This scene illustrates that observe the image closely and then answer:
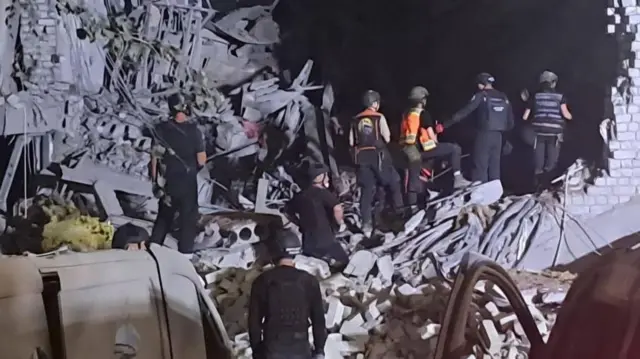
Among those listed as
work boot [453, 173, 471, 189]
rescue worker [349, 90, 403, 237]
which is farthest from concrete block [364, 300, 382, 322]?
work boot [453, 173, 471, 189]

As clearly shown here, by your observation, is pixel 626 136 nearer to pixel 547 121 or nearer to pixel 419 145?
pixel 547 121

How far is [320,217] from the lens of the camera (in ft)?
4.29

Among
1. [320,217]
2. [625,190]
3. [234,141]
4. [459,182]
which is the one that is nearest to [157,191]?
[234,141]

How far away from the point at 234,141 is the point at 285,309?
293 millimetres

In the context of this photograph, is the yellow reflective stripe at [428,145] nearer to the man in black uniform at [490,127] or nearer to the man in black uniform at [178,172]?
the man in black uniform at [490,127]

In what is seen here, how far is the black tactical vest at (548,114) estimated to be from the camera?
128cm

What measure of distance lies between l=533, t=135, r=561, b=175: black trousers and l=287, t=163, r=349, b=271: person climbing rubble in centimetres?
33

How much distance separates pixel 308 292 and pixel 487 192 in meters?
0.33

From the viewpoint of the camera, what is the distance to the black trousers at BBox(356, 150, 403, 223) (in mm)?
1302

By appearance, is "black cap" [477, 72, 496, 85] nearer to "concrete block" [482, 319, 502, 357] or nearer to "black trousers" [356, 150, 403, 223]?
"black trousers" [356, 150, 403, 223]

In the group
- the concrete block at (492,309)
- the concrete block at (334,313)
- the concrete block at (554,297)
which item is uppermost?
the concrete block at (554,297)

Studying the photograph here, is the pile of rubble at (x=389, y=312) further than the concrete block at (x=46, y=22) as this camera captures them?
No

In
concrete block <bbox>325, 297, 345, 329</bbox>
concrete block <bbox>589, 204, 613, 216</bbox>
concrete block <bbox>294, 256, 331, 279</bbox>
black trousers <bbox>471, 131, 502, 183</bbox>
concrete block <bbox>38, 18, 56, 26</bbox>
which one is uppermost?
concrete block <bbox>38, 18, 56, 26</bbox>

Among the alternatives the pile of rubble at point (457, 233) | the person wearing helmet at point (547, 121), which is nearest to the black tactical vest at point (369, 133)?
the pile of rubble at point (457, 233)
